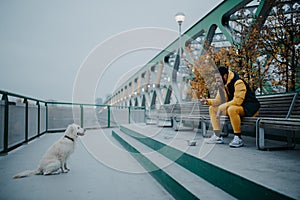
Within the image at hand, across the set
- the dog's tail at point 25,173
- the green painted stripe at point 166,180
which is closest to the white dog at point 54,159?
the dog's tail at point 25,173

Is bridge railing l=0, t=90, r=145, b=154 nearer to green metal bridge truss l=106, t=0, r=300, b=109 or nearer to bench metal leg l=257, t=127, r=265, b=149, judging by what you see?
green metal bridge truss l=106, t=0, r=300, b=109

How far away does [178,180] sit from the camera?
222cm

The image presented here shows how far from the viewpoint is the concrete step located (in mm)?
1852

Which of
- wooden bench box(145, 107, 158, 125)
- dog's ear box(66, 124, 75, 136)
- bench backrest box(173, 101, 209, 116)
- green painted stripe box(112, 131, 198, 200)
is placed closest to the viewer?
green painted stripe box(112, 131, 198, 200)

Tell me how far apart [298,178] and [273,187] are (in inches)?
15.5

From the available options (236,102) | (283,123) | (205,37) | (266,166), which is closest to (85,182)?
(266,166)

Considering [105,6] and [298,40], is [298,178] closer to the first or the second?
[298,40]

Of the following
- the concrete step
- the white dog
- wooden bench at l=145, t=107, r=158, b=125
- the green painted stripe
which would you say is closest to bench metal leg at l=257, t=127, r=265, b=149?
the concrete step

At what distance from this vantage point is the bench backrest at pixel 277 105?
306cm

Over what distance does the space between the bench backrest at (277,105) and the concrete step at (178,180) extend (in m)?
1.68

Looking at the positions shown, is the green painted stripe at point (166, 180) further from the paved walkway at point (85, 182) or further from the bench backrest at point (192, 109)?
the bench backrest at point (192, 109)

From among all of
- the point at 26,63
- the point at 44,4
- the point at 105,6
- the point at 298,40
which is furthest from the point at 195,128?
the point at 26,63

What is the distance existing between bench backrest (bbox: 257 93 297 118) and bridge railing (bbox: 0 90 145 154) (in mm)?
4826

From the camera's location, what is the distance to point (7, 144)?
4211 millimetres
